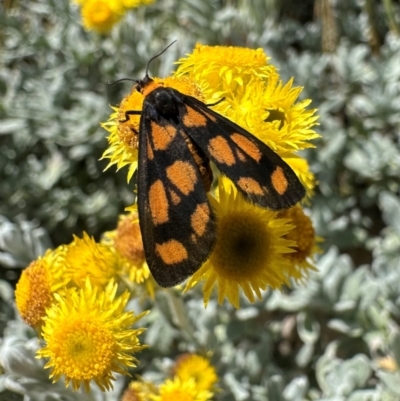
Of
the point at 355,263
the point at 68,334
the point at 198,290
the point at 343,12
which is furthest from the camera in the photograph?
the point at 343,12

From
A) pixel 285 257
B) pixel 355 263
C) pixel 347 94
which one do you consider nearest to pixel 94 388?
pixel 285 257

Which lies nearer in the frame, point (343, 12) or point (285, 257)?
point (285, 257)

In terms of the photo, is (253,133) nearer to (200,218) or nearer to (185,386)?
(200,218)

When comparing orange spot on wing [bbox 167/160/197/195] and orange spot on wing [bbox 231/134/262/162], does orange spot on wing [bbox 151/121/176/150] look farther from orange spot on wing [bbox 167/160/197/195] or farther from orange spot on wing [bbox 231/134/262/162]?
orange spot on wing [bbox 231/134/262/162]

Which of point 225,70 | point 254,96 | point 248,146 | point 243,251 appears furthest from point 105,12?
point 243,251

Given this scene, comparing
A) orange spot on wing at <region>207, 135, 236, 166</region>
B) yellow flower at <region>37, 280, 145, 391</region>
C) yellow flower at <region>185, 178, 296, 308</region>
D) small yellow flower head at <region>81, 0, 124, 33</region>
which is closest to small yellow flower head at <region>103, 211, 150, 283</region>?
yellow flower at <region>37, 280, 145, 391</region>

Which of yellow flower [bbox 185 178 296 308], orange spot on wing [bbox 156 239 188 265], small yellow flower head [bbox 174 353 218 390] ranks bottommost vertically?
small yellow flower head [bbox 174 353 218 390]

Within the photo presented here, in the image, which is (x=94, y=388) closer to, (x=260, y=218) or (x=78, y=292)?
(x=78, y=292)

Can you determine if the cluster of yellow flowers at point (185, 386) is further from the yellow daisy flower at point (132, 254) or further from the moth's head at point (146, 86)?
the moth's head at point (146, 86)
